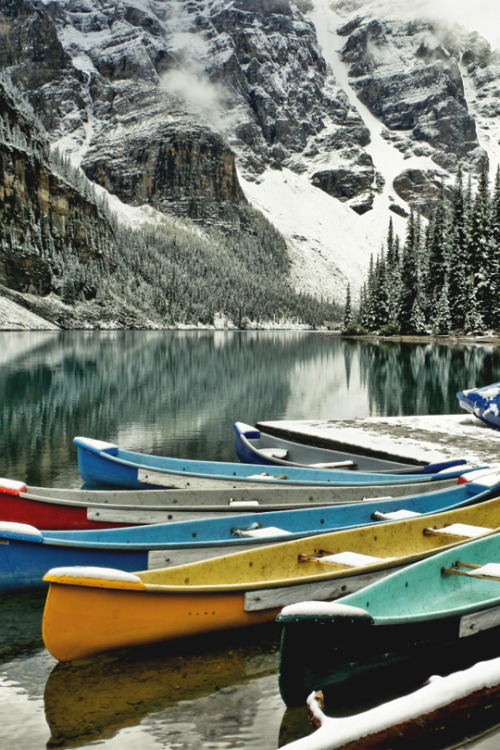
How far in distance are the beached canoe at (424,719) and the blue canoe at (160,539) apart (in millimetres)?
2709

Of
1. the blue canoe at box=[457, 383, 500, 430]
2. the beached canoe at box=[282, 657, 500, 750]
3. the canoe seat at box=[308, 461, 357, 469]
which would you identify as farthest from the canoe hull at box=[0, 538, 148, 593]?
the blue canoe at box=[457, 383, 500, 430]

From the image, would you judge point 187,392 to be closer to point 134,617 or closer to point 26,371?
point 26,371

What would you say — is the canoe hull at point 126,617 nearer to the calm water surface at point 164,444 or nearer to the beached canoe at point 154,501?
the calm water surface at point 164,444

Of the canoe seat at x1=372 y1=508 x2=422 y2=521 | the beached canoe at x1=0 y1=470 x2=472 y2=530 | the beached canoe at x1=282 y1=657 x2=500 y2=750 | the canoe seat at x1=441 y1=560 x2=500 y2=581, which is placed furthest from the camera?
the canoe seat at x1=372 y1=508 x2=422 y2=521

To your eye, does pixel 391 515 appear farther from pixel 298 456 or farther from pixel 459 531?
pixel 298 456

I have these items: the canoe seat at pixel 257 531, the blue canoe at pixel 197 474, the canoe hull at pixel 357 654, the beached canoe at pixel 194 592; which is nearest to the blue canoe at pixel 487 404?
the blue canoe at pixel 197 474

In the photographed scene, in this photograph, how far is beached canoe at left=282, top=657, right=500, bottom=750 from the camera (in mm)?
3643

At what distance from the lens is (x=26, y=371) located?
36531mm

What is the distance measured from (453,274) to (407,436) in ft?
189

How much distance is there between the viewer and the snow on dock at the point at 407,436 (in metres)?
13.2

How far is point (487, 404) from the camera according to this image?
16078mm

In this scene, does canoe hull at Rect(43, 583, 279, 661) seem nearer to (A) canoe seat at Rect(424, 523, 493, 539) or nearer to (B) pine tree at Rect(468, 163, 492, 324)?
(A) canoe seat at Rect(424, 523, 493, 539)

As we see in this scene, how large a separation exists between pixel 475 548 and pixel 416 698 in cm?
274

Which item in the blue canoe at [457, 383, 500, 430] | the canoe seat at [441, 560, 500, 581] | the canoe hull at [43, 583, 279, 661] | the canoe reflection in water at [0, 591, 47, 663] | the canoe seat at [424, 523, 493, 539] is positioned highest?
the blue canoe at [457, 383, 500, 430]
